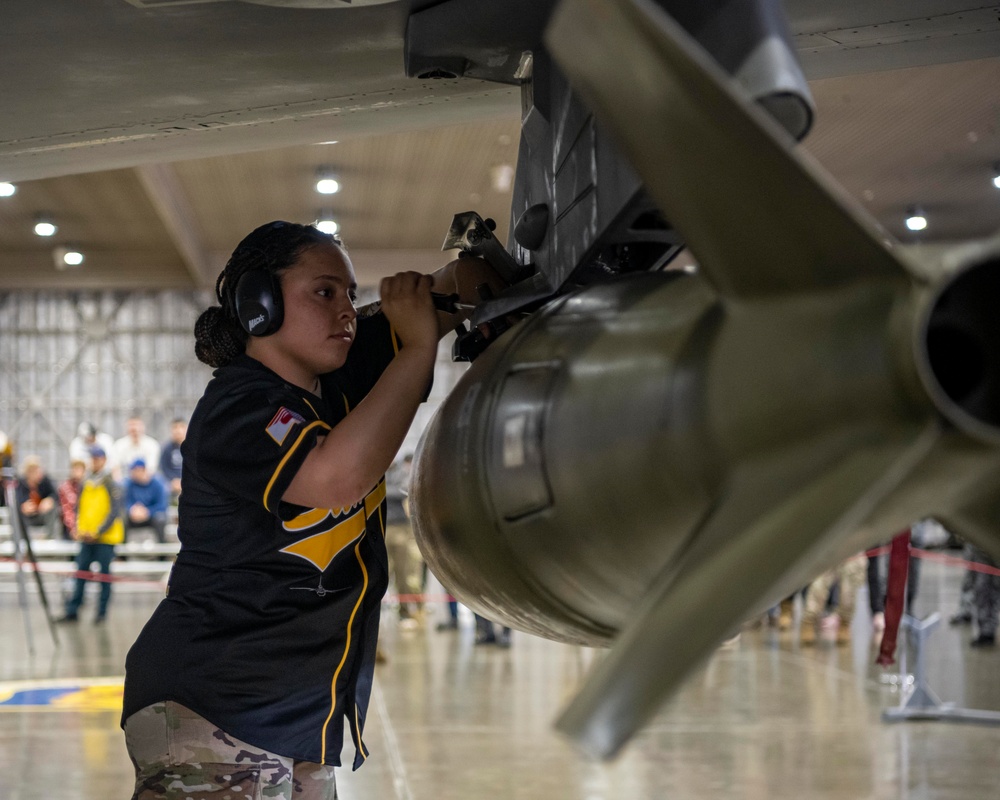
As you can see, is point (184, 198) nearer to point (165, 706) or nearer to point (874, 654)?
point (874, 654)

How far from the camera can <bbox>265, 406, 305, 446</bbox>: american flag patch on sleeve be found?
5.37 feet

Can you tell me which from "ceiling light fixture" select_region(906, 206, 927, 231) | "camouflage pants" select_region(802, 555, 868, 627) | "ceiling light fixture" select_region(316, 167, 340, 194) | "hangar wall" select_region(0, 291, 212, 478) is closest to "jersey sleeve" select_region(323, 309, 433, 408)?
"camouflage pants" select_region(802, 555, 868, 627)

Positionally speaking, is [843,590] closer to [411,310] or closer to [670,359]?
[411,310]

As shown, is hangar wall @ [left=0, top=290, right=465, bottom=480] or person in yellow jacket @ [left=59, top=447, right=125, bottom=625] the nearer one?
person in yellow jacket @ [left=59, top=447, right=125, bottom=625]

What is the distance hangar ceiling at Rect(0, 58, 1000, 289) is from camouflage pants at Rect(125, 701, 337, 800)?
322 inches

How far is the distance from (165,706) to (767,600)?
125cm

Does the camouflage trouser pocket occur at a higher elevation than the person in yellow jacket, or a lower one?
lower

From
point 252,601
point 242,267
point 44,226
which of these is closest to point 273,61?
point 242,267

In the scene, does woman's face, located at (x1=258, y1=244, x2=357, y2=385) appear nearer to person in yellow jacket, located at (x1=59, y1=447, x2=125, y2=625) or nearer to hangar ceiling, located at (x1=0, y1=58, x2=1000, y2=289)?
hangar ceiling, located at (x1=0, y1=58, x2=1000, y2=289)

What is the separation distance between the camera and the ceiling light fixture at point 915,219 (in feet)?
46.7

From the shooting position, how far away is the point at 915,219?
1438 centimetres

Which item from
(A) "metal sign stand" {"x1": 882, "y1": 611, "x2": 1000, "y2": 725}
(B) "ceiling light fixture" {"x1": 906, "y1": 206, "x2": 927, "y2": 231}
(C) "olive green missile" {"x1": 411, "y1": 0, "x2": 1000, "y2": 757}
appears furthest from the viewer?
(B) "ceiling light fixture" {"x1": 906, "y1": 206, "x2": 927, "y2": 231}

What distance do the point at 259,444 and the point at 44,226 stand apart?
15.9 m

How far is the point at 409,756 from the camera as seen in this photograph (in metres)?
5.43
